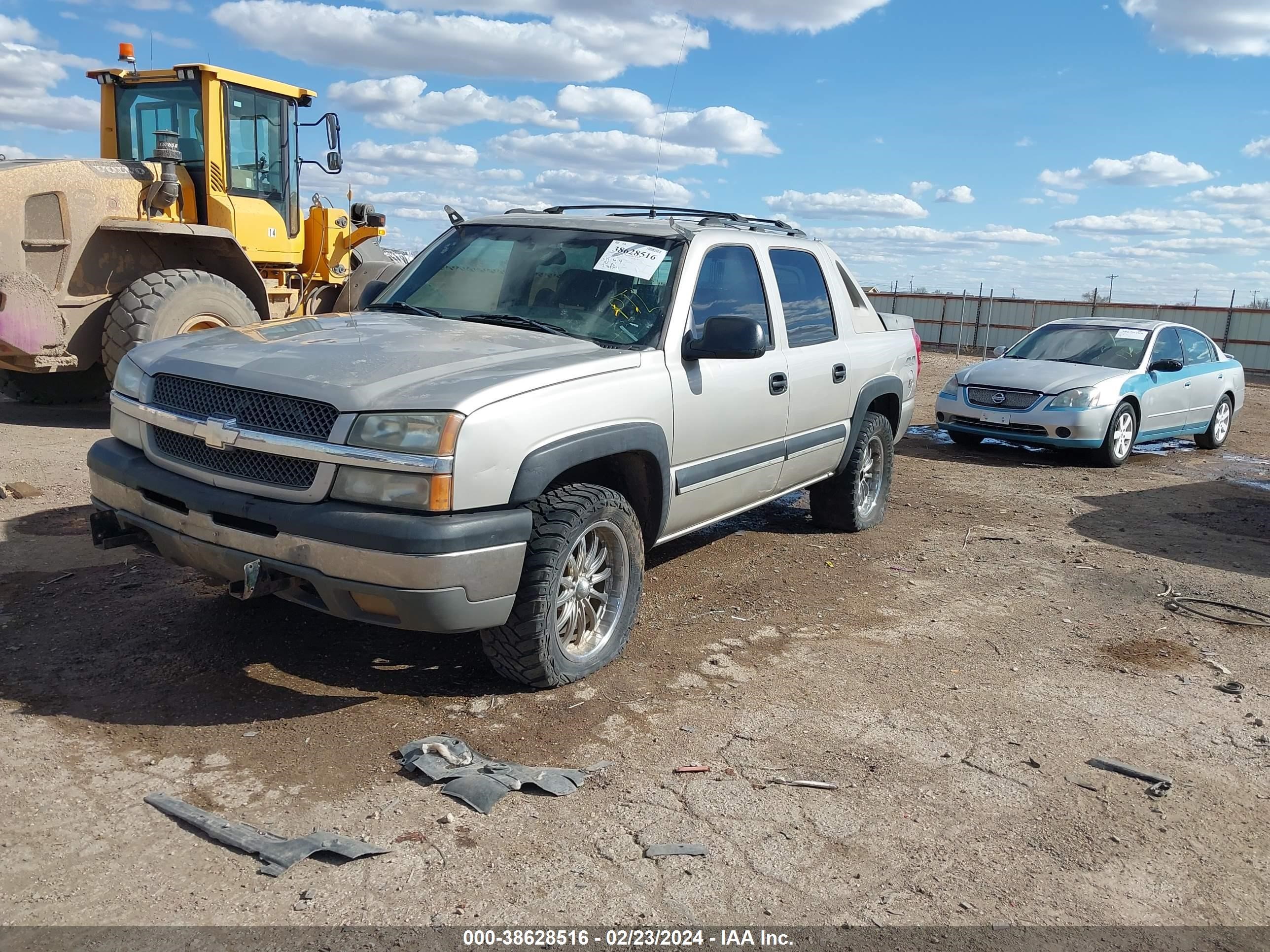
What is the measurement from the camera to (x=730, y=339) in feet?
14.9

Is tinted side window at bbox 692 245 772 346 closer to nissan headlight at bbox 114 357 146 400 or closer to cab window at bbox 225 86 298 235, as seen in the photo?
nissan headlight at bbox 114 357 146 400

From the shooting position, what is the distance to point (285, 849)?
9.78 ft

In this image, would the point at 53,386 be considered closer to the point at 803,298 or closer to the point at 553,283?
the point at 553,283

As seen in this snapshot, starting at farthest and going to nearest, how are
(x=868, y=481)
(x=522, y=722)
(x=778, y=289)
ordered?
(x=868, y=481), (x=778, y=289), (x=522, y=722)

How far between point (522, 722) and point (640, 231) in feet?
8.12

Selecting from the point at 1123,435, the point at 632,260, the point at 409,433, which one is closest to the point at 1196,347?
the point at 1123,435

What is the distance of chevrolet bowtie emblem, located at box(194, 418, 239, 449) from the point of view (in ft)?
12.3

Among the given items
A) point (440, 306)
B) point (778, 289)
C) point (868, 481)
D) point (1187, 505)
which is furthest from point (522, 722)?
point (1187, 505)

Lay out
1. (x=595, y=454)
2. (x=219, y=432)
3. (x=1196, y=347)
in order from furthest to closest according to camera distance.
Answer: (x=1196, y=347) < (x=595, y=454) < (x=219, y=432)

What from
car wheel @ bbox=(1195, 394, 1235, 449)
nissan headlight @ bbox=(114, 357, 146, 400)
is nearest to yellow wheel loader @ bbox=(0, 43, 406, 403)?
nissan headlight @ bbox=(114, 357, 146, 400)

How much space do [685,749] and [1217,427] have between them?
1131 cm

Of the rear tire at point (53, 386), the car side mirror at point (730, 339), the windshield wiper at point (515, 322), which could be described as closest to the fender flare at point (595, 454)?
the car side mirror at point (730, 339)

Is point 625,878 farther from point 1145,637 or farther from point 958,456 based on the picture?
point 958,456

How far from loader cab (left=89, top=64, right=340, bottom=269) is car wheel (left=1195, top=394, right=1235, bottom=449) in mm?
10473
